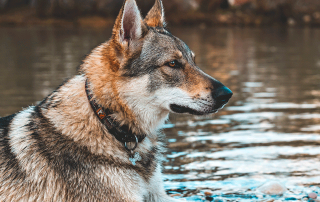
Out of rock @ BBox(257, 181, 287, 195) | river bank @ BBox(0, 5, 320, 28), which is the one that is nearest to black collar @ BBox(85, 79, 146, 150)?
rock @ BBox(257, 181, 287, 195)

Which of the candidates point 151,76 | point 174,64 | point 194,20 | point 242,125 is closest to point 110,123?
point 151,76

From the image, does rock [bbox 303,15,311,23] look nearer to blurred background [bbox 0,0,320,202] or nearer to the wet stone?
blurred background [bbox 0,0,320,202]

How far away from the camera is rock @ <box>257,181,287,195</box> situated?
5023 mm

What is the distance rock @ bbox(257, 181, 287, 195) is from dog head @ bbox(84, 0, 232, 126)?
1627mm

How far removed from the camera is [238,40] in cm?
2573

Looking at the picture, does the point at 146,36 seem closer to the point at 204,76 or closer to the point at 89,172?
the point at 204,76

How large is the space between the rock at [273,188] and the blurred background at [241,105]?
0.02 metres

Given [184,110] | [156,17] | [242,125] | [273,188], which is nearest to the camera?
[184,110]

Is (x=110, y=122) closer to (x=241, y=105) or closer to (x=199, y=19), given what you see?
(x=241, y=105)

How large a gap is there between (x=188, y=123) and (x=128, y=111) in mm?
4558

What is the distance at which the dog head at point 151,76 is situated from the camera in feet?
12.8

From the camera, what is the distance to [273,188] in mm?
5051

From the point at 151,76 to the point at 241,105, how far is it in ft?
19.5

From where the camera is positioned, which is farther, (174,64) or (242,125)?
(242,125)
